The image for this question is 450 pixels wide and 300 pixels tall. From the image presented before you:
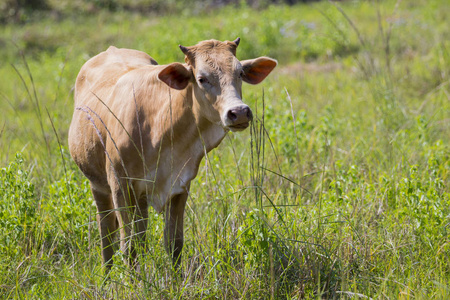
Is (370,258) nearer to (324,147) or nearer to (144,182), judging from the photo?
(144,182)

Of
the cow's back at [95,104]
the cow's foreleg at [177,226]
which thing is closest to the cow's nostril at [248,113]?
the cow's foreleg at [177,226]

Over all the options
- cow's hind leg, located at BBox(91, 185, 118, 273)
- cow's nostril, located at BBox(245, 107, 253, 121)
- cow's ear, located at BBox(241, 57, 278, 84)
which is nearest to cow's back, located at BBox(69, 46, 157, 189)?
cow's hind leg, located at BBox(91, 185, 118, 273)

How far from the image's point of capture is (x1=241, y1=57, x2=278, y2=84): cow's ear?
3389 mm

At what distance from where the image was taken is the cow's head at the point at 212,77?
300 cm

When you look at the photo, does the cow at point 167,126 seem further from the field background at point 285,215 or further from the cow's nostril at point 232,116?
the field background at point 285,215

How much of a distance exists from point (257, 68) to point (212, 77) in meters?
0.50

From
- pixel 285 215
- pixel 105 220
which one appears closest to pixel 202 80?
pixel 285 215

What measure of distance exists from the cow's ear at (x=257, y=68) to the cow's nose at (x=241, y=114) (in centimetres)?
64

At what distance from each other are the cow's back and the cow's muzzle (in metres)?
1.05

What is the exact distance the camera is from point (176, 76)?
3.21 metres

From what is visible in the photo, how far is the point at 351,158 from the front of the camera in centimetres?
498

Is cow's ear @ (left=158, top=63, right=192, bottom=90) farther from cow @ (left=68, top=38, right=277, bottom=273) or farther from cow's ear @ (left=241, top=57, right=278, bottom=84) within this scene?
cow's ear @ (left=241, top=57, right=278, bottom=84)

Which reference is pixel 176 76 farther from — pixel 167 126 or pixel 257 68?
pixel 257 68

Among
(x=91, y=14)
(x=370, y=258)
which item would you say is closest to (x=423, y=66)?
(x=370, y=258)
